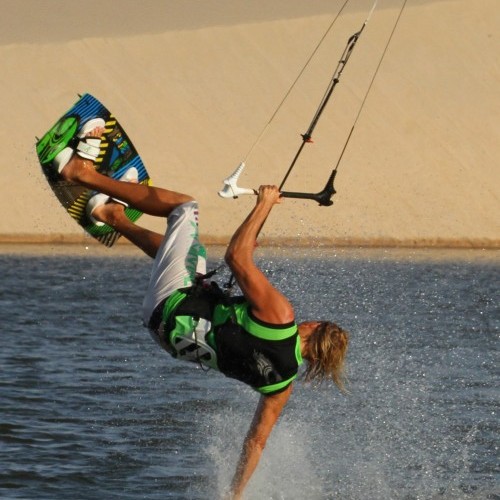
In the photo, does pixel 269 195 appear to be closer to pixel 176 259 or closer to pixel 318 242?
pixel 176 259

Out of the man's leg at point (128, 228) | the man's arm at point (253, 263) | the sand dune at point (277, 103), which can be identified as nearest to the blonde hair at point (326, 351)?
the man's arm at point (253, 263)

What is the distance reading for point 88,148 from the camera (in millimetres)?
9922

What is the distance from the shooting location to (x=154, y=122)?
171ft

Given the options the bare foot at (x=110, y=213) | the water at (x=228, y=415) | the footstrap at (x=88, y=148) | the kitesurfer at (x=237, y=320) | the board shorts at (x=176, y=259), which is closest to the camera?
the kitesurfer at (x=237, y=320)

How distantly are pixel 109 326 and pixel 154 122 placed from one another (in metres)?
30.7

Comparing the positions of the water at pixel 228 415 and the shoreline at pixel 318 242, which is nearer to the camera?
the water at pixel 228 415

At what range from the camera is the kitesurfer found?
8.53 m

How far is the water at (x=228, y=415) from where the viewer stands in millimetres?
10969

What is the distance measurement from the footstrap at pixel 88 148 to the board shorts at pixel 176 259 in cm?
89

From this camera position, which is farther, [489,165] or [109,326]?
[489,165]

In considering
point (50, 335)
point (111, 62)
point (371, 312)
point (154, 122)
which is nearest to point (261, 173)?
point (154, 122)

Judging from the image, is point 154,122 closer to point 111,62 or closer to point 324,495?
point 111,62

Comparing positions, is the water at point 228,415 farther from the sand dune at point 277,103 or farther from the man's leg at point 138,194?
the sand dune at point 277,103

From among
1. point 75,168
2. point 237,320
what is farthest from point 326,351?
point 75,168
